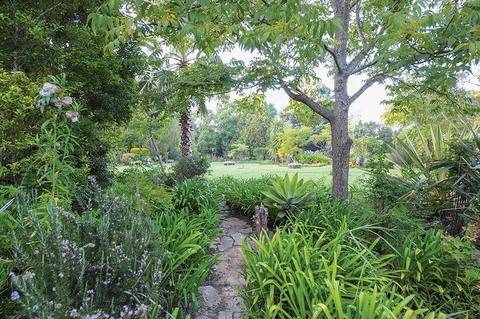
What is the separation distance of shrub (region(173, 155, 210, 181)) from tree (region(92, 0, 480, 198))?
8.96 ft

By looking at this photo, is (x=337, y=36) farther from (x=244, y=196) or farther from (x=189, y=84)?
(x=244, y=196)

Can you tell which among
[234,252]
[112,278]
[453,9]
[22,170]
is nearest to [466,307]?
[234,252]

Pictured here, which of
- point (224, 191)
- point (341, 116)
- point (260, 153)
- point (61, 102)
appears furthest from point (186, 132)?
point (260, 153)

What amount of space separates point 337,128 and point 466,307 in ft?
7.33

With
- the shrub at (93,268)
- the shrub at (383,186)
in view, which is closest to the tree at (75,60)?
the shrub at (93,268)

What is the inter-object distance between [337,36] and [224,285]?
329 cm

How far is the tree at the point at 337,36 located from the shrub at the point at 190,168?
8.96 ft

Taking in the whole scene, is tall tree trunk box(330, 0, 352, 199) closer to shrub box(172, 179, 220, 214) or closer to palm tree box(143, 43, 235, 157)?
palm tree box(143, 43, 235, 157)

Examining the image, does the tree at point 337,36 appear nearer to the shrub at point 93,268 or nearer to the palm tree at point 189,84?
the palm tree at point 189,84

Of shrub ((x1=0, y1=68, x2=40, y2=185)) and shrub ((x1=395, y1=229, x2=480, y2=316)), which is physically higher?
shrub ((x1=0, y1=68, x2=40, y2=185))

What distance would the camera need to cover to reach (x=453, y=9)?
79.8 inches

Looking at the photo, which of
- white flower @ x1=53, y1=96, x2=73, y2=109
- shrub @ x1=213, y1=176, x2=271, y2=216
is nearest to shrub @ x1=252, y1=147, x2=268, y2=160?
shrub @ x1=213, y1=176, x2=271, y2=216

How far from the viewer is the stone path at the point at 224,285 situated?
77.8 inches

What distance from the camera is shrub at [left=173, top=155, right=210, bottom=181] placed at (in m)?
5.68
